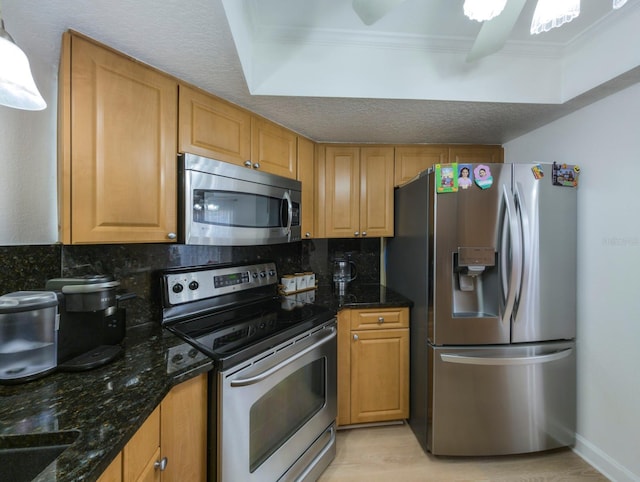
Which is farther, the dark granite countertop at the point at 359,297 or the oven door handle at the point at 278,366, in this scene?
the dark granite countertop at the point at 359,297

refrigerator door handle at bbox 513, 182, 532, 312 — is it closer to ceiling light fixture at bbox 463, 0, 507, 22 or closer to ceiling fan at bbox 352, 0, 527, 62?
ceiling fan at bbox 352, 0, 527, 62

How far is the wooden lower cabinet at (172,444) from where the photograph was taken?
69cm

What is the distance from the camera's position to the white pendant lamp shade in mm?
602

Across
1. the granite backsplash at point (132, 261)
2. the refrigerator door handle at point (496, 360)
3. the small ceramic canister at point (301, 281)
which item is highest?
the granite backsplash at point (132, 261)

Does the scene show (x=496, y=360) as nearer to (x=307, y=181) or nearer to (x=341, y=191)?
(x=341, y=191)

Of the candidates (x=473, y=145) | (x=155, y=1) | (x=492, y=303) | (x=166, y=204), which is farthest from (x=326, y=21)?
(x=492, y=303)

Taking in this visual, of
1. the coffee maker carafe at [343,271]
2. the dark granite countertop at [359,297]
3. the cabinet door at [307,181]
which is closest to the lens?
the dark granite countertop at [359,297]

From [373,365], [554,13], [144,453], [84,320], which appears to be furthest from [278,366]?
[554,13]

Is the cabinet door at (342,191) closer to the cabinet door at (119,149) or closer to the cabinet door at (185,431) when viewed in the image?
the cabinet door at (119,149)

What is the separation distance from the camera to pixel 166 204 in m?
1.19

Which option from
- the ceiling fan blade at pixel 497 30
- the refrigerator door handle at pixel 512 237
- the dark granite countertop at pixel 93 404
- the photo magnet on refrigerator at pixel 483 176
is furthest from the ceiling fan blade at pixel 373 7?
the dark granite countertop at pixel 93 404

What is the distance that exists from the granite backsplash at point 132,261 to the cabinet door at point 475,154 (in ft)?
4.45

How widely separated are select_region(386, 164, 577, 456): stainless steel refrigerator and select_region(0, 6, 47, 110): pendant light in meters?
1.62

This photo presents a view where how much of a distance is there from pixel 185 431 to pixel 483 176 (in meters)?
1.80
